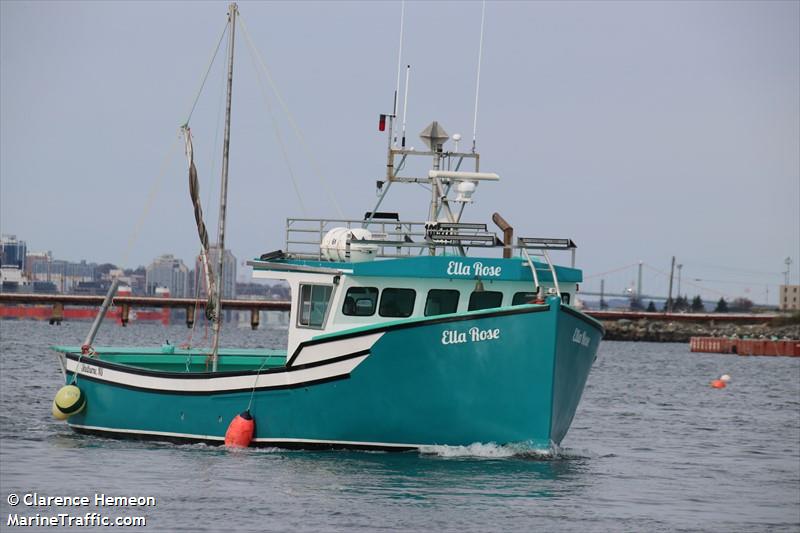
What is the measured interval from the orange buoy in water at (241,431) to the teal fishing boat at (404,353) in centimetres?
4

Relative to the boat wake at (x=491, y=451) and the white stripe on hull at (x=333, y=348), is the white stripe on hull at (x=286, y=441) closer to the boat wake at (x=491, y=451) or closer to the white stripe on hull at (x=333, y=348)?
the boat wake at (x=491, y=451)

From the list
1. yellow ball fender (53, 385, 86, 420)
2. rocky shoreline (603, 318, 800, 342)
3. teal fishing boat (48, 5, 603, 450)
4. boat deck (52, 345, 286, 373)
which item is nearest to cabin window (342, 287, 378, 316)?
teal fishing boat (48, 5, 603, 450)

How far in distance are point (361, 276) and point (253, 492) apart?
19.1 ft

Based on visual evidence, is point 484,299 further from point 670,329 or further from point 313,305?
point 670,329

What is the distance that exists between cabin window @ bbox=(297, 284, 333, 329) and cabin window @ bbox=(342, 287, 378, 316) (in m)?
0.44

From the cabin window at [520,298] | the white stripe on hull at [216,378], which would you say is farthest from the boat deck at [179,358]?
the cabin window at [520,298]

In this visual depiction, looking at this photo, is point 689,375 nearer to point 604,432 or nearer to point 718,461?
point 604,432

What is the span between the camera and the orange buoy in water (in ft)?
85.0

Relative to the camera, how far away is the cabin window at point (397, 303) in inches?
1022

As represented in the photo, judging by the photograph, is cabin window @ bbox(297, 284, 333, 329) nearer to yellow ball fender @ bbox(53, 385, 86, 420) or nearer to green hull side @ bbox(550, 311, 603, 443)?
green hull side @ bbox(550, 311, 603, 443)

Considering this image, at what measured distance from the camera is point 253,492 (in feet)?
70.5

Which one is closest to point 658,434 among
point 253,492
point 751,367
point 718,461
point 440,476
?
point 718,461

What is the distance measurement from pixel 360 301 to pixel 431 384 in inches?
101

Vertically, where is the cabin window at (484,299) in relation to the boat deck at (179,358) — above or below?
above
